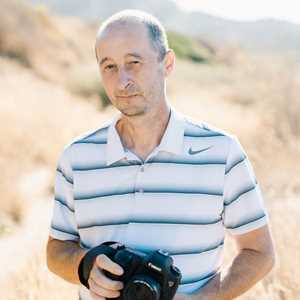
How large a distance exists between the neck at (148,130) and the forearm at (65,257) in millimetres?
379

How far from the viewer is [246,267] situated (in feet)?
8.47

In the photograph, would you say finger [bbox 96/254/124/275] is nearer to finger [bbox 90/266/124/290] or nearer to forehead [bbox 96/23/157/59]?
finger [bbox 90/266/124/290]

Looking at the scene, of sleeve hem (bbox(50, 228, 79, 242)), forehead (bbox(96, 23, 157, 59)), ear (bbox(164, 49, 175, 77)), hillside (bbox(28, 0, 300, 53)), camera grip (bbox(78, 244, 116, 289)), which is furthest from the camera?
hillside (bbox(28, 0, 300, 53))

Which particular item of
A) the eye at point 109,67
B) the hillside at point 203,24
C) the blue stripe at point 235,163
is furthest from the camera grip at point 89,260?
the hillside at point 203,24

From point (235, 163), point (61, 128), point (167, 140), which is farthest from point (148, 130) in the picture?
point (61, 128)

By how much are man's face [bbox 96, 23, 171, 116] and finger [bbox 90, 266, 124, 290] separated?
19.8 inches

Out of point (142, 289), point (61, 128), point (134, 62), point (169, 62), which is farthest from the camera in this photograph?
point (61, 128)

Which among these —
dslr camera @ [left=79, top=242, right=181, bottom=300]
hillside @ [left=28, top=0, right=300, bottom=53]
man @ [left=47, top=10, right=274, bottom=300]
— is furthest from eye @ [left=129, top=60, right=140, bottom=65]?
hillside @ [left=28, top=0, right=300, bottom=53]

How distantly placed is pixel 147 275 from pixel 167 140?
47 cm

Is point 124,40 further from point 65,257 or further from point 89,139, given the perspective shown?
point 65,257

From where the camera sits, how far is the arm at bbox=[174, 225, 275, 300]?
2574 millimetres

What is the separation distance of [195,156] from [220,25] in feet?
442

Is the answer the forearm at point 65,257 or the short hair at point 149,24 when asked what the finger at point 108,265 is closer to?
the forearm at point 65,257

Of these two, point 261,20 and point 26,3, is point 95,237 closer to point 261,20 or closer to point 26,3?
point 26,3
